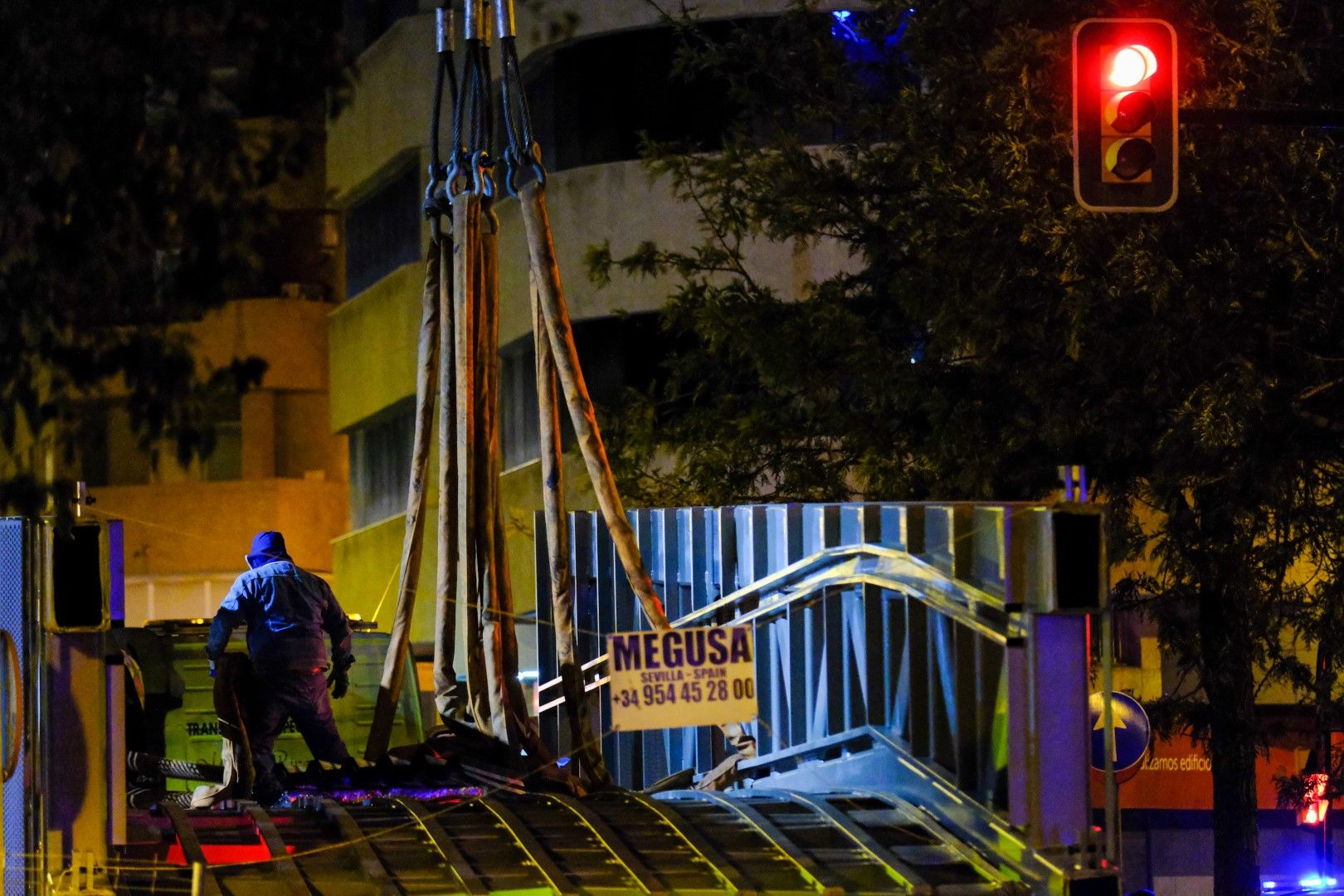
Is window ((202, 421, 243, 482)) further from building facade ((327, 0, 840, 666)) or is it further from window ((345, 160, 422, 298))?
building facade ((327, 0, 840, 666))

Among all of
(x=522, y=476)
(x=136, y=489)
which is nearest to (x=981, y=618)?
(x=522, y=476)

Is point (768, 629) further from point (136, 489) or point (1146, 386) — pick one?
point (136, 489)

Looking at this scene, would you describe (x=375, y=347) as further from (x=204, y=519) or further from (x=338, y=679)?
(x=338, y=679)

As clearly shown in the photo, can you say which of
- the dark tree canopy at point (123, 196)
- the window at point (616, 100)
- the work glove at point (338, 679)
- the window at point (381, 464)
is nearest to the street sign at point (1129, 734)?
the work glove at point (338, 679)

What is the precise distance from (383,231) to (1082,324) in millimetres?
18393

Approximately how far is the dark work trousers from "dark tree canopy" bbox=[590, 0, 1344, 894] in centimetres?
471

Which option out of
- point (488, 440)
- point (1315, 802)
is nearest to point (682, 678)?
point (488, 440)

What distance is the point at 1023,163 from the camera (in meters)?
14.7

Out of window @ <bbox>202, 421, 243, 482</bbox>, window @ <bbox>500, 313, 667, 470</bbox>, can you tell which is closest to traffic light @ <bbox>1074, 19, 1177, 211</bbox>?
window @ <bbox>500, 313, 667, 470</bbox>

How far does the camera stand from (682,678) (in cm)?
981

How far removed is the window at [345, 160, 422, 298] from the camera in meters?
30.0

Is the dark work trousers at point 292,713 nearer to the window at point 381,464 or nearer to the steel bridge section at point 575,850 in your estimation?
the steel bridge section at point 575,850

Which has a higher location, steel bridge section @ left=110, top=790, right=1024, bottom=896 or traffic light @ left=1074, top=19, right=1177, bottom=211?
traffic light @ left=1074, top=19, right=1177, bottom=211

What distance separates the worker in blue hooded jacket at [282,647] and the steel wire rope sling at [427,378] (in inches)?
13.5
